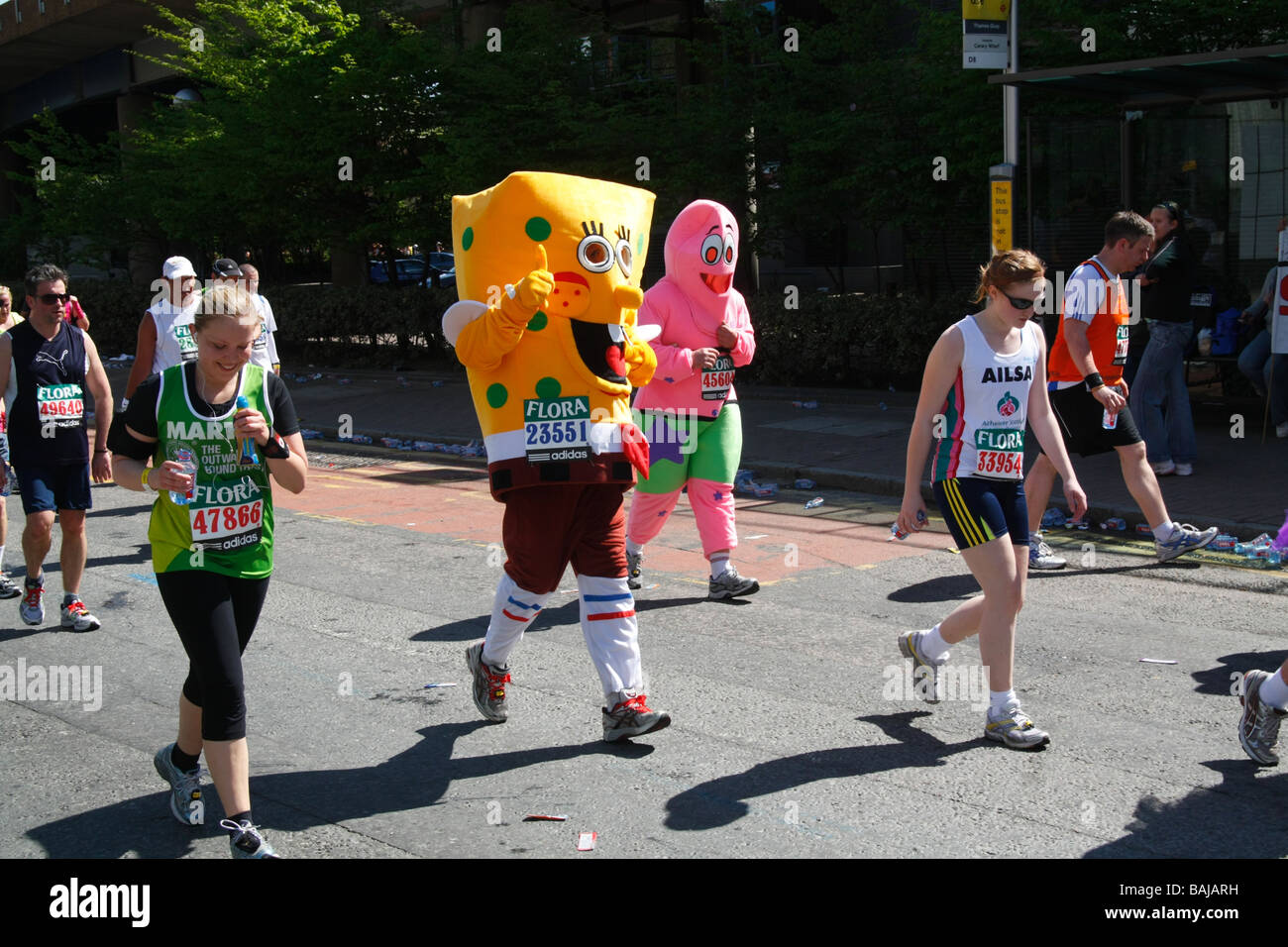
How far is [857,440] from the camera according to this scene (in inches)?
486

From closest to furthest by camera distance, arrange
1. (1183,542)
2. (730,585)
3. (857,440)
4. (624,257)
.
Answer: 1. (624,257)
2. (730,585)
3. (1183,542)
4. (857,440)

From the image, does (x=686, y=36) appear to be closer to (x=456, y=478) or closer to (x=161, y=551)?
(x=456, y=478)

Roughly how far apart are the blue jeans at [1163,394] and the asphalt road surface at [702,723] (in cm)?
167

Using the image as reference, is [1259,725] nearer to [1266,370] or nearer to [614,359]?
[614,359]

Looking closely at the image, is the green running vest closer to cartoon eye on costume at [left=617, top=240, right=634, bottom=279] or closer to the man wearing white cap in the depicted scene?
cartoon eye on costume at [left=617, top=240, right=634, bottom=279]

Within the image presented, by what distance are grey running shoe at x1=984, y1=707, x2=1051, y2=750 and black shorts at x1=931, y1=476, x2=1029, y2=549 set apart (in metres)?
0.66

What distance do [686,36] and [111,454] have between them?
16017 millimetres

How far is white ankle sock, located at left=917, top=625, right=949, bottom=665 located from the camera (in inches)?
218

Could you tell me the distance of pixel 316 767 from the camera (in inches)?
200

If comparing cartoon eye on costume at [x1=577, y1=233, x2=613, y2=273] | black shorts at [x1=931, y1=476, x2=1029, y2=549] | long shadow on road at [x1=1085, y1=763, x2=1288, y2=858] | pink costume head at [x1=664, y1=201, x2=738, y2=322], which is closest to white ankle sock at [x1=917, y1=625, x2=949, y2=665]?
black shorts at [x1=931, y1=476, x2=1029, y2=549]

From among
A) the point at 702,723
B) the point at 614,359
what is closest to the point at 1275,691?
the point at 702,723

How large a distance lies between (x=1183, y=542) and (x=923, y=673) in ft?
10.00

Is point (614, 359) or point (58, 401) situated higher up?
point (614, 359)

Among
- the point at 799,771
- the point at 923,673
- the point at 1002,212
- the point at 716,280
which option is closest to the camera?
the point at 799,771
